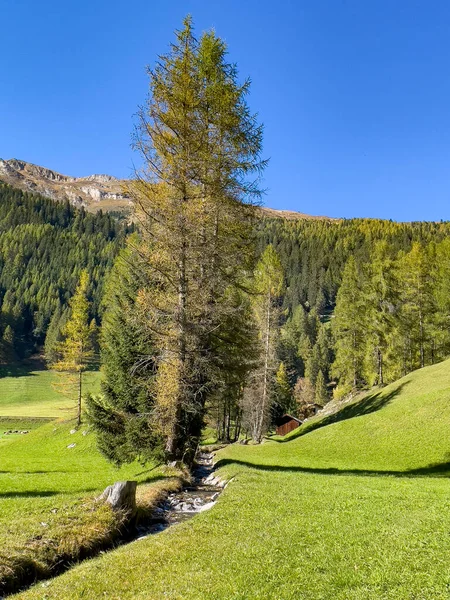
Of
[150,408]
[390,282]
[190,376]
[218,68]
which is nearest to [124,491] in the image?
[190,376]

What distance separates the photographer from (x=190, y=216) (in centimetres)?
1459

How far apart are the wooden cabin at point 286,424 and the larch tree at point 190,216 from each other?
46819 mm

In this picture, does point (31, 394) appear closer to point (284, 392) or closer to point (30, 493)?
point (284, 392)

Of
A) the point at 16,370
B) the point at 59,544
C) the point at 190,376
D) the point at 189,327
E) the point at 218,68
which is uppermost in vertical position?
the point at 218,68

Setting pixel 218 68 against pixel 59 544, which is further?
pixel 218 68

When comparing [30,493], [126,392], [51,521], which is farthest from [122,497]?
[126,392]

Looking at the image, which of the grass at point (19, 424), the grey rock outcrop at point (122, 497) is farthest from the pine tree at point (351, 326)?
the grass at point (19, 424)

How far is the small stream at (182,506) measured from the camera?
9.43m

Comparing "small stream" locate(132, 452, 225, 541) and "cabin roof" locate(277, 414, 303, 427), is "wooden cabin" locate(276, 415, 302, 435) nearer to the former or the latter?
"cabin roof" locate(277, 414, 303, 427)

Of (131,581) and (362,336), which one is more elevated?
(362,336)

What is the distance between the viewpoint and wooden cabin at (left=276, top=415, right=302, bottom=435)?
5992 cm

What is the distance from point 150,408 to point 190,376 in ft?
13.7

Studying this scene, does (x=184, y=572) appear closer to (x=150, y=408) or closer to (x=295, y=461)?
(x=150, y=408)

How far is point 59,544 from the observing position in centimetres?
730
